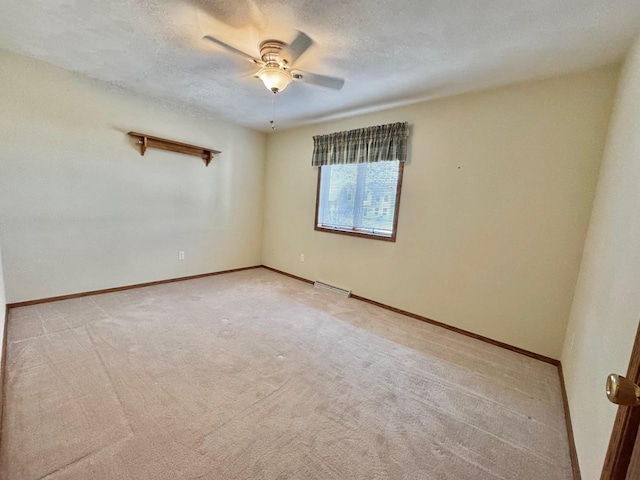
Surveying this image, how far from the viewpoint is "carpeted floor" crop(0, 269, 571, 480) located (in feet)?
4.16

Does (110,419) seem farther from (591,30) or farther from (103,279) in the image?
(591,30)

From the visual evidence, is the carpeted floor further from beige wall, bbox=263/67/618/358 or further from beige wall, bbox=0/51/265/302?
beige wall, bbox=0/51/265/302

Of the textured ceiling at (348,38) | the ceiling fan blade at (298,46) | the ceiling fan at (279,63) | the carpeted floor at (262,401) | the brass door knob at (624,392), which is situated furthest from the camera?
the ceiling fan at (279,63)

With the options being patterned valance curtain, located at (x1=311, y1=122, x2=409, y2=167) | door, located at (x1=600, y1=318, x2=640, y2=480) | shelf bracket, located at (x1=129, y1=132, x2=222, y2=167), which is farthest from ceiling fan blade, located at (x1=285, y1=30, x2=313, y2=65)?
shelf bracket, located at (x1=129, y1=132, x2=222, y2=167)

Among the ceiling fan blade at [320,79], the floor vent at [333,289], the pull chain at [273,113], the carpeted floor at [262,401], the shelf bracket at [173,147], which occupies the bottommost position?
the carpeted floor at [262,401]

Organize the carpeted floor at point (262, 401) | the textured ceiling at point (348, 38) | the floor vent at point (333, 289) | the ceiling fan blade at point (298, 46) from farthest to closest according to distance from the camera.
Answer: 1. the floor vent at point (333, 289)
2. the ceiling fan blade at point (298, 46)
3. the textured ceiling at point (348, 38)
4. the carpeted floor at point (262, 401)

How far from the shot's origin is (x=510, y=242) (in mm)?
2449

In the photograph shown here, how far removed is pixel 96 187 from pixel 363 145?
3.12m

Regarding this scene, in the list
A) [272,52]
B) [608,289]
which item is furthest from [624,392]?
[272,52]

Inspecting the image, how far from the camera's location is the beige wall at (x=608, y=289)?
1116 mm

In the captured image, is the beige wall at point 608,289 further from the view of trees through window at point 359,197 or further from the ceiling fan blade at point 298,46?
the ceiling fan blade at point 298,46

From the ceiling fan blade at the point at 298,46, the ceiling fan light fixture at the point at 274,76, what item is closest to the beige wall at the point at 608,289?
the ceiling fan blade at the point at 298,46

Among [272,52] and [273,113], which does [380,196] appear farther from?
[272,52]

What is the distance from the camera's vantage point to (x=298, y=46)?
5.94 feet
